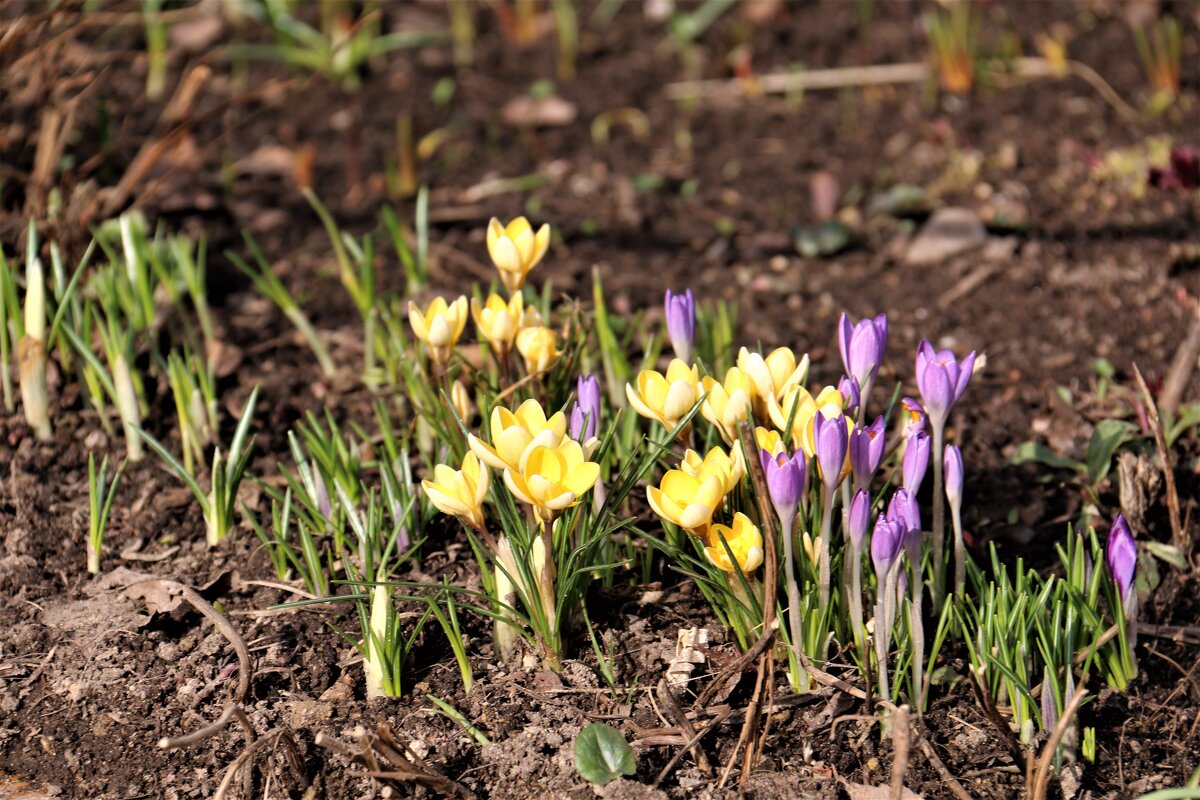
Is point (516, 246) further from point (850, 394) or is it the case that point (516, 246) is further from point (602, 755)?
point (602, 755)

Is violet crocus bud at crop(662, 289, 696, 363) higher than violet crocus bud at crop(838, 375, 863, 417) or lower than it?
higher

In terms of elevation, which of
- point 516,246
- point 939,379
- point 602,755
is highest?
point 516,246

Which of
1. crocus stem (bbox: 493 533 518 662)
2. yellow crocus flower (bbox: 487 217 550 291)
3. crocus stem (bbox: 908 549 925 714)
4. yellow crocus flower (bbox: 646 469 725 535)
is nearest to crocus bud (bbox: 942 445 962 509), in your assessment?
crocus stem (bbox: 908 549 925 714)

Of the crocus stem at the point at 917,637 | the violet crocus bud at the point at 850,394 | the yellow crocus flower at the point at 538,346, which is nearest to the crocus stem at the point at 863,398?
the violet crocus bud at the point at 850,394

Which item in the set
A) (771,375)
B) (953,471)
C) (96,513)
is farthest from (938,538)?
(96,513)

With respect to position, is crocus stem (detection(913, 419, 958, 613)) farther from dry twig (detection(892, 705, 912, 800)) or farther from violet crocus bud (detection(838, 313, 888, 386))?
dry twig (detection(892, 705, 912, 800))

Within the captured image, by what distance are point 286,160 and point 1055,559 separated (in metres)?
2.45

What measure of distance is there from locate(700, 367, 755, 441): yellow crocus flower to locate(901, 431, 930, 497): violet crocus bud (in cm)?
22

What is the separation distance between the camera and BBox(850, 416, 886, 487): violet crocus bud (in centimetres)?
157

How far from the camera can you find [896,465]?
201 centimetres

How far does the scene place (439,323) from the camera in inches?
75.6

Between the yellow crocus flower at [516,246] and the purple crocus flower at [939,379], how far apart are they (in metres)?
0.67

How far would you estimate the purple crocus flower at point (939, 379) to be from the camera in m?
1.65

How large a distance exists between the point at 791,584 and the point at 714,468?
21cm
